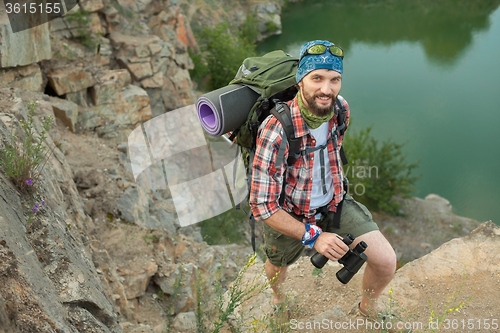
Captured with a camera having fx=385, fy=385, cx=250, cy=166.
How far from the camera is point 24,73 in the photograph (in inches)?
290

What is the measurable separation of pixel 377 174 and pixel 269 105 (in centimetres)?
1178

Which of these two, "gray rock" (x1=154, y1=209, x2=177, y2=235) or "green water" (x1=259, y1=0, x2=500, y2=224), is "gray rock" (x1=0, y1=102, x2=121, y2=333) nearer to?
"gray rock" (x1=154, y1=209, x2=177, y2=235)

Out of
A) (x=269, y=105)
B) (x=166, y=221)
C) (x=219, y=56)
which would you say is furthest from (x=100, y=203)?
(x=219, y=56)

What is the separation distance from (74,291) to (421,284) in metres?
3.41

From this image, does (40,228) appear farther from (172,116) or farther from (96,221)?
(172,116)

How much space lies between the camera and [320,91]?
8.90 ft

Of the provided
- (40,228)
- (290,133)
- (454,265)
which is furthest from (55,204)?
(454,265)

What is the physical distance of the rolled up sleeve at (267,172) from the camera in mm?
2674

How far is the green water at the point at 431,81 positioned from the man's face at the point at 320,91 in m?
13.2

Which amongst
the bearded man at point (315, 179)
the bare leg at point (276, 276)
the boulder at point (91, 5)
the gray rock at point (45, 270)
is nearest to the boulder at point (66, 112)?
the boulder at point (91, 5)

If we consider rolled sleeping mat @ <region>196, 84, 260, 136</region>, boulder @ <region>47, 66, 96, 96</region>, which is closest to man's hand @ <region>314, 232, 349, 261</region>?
rolled sleeping mat @ <region>196, 84, 260, 136</region>

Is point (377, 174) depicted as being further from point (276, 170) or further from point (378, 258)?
point (276, 170)

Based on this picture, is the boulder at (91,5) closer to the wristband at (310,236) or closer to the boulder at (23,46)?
the boulder at (23,46)

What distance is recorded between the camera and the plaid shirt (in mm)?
2684
